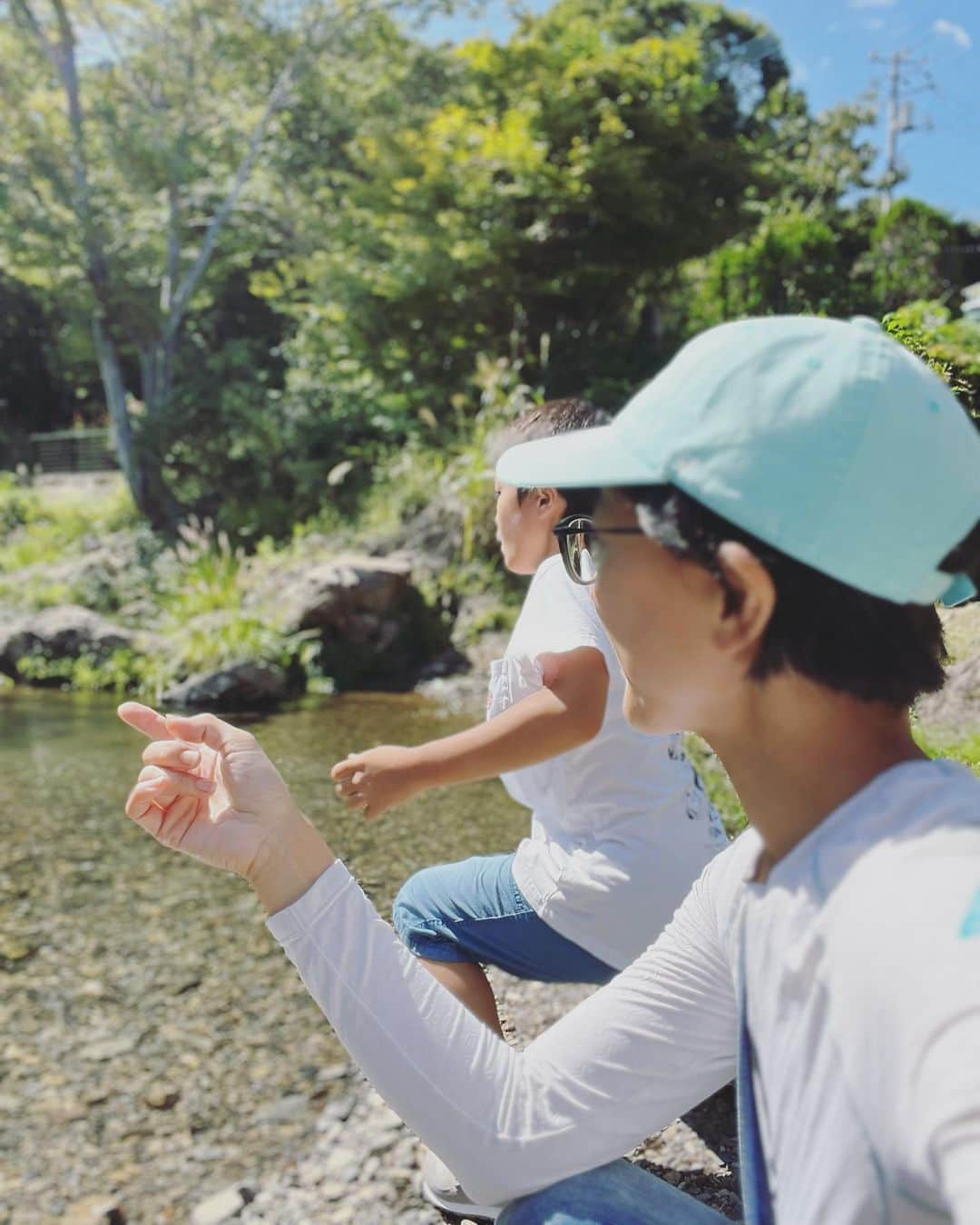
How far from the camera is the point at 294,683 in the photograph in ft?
31.7

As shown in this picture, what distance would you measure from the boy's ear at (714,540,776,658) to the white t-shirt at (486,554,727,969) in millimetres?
1184

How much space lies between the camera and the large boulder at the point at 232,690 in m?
8.92

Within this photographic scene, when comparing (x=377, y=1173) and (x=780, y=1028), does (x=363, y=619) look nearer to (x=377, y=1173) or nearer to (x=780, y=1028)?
(x=377, y=1173)

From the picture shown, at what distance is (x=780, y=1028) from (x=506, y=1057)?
0.53 meters

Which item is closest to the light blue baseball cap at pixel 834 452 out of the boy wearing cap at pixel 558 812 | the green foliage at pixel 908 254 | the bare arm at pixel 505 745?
the boy wearing cap at pixel 558 812

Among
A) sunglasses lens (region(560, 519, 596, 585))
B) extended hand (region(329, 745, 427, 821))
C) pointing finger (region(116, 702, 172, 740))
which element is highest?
sunglasses lens (region(560, 519, 596, 585))

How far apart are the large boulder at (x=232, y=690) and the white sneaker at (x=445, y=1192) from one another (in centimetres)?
676

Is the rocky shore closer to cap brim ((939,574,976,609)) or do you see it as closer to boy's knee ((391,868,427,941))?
boy's knee ((391,868,427,941))

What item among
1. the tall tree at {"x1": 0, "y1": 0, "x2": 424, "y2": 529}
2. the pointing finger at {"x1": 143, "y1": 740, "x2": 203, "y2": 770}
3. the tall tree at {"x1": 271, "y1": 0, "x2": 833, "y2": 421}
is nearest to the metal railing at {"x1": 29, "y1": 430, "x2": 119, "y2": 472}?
the tall tree at {"x1": 0, "y1": 0, "x2": 424, "y2": 529}

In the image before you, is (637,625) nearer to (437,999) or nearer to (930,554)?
(930,554)

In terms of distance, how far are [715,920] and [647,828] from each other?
878 millimetres

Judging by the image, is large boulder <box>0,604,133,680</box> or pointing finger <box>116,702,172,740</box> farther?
large boulder <box>0,604,133,680</box>

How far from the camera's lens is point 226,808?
135 cm

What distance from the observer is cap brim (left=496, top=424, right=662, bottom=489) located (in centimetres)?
98
